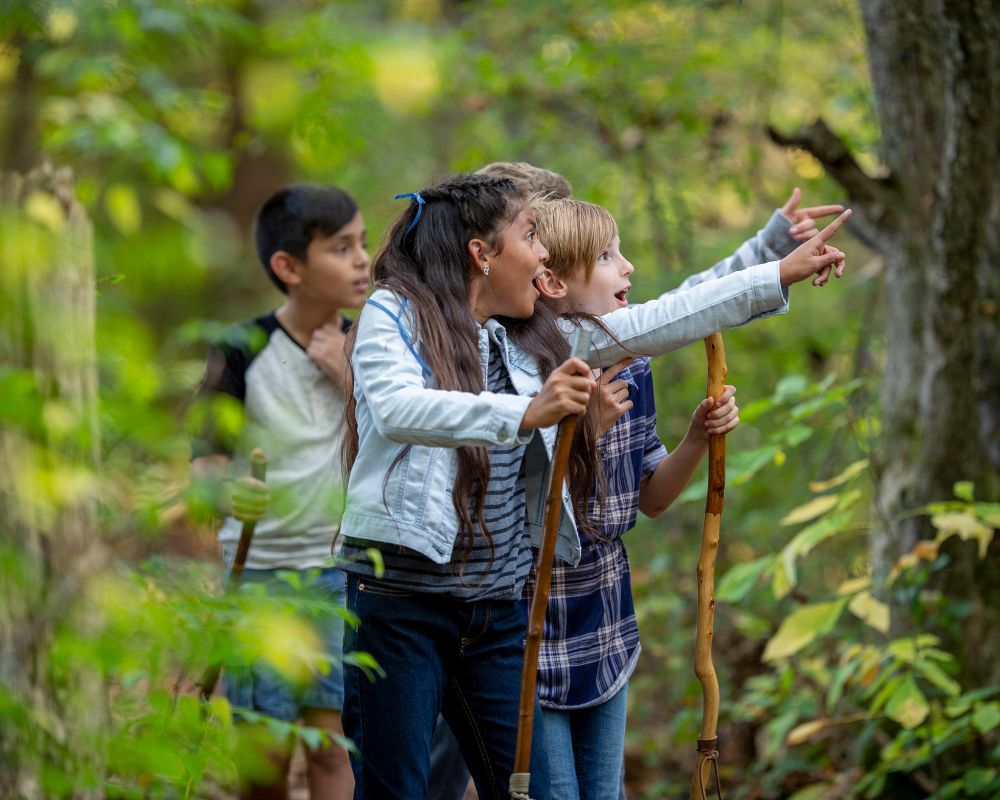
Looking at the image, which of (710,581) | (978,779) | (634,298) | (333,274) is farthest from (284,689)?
(634,298)

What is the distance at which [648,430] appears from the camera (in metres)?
2.99

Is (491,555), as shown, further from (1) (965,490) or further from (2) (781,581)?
(1) (965,490)

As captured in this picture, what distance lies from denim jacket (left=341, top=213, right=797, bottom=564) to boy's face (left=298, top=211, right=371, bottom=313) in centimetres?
123

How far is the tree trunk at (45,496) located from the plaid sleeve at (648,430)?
4.64 feet

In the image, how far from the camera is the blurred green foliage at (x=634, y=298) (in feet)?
5.96

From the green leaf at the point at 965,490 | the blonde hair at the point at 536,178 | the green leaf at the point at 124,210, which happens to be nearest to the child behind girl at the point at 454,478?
the blonde hair at the point at 536,178

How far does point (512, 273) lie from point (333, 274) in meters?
1.31

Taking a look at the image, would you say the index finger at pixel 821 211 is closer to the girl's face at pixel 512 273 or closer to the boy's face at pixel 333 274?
the girl's face at pixel 512 273

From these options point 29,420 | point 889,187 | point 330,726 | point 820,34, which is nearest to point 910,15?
point 889,187

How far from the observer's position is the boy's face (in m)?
3.79

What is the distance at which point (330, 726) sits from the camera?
12.0 ft

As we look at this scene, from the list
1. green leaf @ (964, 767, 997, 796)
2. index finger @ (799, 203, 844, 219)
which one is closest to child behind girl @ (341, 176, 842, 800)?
index finger @ (799, 203, 844, 219)

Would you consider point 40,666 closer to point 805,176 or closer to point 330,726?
point 330,726

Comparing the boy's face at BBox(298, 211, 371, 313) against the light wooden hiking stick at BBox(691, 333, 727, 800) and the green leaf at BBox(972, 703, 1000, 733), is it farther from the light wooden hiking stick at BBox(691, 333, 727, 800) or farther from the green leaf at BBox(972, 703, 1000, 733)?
the green leaf at BBox(972, 703, 1000, 733)
